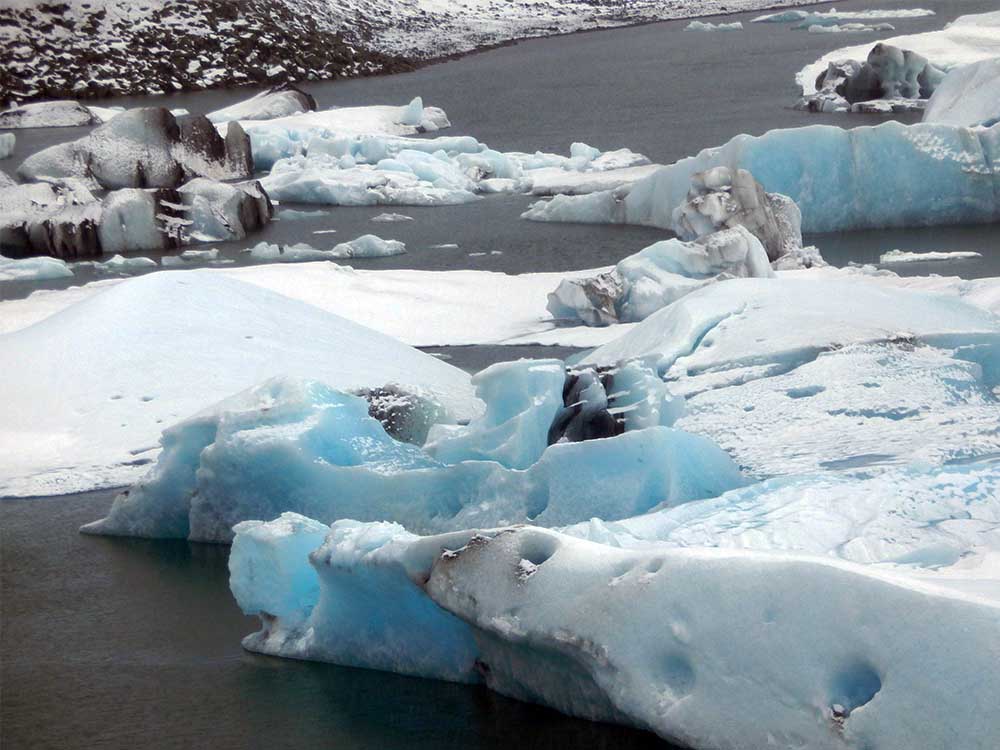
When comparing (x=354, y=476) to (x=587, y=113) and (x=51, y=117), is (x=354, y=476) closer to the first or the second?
(x=587, y=113)

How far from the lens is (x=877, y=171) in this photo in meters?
14.5

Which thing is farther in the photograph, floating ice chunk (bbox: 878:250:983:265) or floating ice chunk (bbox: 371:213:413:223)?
floating ice chunk (bbox: 371:213:413:223)

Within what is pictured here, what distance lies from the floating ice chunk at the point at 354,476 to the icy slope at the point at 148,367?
1.04 metres

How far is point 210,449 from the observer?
6.85 meters

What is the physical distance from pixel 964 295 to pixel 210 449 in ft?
18.8

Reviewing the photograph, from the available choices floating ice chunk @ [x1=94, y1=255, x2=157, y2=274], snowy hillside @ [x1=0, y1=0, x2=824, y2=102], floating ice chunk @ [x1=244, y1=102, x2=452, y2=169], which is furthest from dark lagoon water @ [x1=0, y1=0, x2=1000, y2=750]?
snowy hillside @ [x1=0, y1=0, x2=824, y2=102]

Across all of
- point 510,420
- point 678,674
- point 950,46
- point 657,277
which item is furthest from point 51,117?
point 678,674

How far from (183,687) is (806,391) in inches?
164

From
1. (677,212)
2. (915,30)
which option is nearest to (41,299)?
(677,212)

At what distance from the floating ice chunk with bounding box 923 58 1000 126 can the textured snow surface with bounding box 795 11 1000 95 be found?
8.02 m

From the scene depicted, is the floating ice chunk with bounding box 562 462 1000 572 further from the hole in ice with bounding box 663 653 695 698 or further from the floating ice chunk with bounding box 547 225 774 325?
the floating ice chunk with bounding box 547 225 774 325

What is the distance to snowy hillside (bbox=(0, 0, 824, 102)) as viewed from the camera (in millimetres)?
37844

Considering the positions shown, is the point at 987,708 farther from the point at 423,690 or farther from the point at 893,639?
the point at 423,690

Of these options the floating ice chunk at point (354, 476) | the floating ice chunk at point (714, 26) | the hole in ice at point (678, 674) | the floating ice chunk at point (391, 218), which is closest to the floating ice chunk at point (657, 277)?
the floating ice chunk at point (354, 476)
